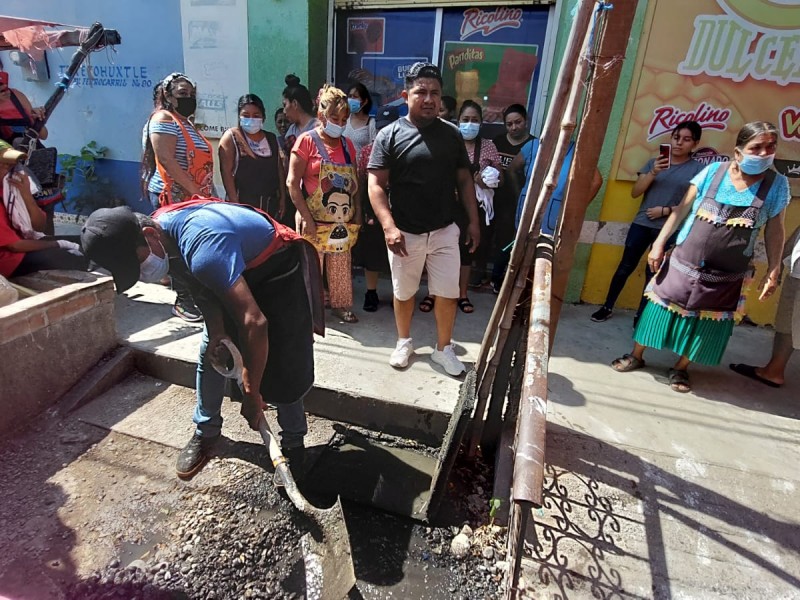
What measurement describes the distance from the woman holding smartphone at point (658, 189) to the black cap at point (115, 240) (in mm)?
3366

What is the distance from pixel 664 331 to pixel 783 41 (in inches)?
103

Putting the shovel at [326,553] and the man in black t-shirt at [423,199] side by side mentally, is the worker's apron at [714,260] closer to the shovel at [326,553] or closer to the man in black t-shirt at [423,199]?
the man in black t-shirt at [423,199]

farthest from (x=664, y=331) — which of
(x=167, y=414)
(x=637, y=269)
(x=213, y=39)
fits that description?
(x=213, y=39)

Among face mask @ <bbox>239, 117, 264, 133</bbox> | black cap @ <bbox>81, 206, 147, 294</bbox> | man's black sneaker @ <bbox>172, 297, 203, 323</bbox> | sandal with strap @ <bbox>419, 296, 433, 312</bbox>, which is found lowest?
man's black sneaker @ <bbox>172, 297, 203, 323</bbox>

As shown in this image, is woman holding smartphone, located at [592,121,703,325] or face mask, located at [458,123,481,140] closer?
woman holding smartphone, located at [592,121,703,325]

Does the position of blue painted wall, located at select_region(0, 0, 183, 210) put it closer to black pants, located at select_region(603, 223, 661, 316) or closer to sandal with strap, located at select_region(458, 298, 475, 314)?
sandal with strap, located at select_region(458, 298, 475, 314)

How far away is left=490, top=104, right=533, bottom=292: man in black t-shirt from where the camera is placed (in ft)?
13.8

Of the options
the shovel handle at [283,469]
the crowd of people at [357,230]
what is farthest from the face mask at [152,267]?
the shovel handle at [283,469]

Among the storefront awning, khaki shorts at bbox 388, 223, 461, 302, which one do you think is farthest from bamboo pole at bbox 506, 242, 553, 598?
the storefront awning

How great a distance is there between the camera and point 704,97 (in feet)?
13.0

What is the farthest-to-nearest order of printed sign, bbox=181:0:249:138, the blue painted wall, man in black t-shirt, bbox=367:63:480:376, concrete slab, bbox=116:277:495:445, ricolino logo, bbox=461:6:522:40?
the blue painted wall, printed sign, bbox=181:0:249:138, ricolino logo, bbox=461:6:522:40, man in black t-shirt, bbox=367:63:480:376, concrete slab, bbox=116:277:495:445

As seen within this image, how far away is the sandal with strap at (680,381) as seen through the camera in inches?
129

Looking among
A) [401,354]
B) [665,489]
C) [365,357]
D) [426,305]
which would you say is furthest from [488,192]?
[665,489]

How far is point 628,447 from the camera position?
2658 millimetres
